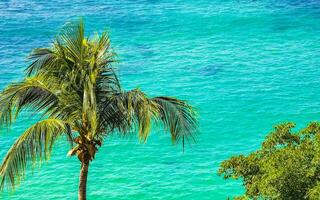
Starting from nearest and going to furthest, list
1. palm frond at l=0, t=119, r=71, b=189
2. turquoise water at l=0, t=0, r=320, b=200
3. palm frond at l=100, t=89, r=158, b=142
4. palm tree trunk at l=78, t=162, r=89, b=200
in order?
palm frond at l=0, t=119, r=71, b=189 → palm frond at l=100, t=89, r=158, b=142 → palm tree trunk at l=78, t=162, r=89, b=200 → turquoise water at l=0, t=0, r=320, b=200

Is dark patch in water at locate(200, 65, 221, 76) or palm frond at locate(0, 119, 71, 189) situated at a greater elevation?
dark patch in water at locate(200, 65, 221, 76)

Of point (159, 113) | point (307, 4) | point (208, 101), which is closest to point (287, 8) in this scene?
point (307, 4)

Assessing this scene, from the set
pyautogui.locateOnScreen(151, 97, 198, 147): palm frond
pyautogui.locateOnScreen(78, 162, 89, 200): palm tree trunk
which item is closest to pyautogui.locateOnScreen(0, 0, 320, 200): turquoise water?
pyautogui.locateOnScreen(78, 162, 89, 200): palm tree trunk

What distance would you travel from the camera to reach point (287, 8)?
32.8 m

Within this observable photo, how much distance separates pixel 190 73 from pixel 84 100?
15.7m

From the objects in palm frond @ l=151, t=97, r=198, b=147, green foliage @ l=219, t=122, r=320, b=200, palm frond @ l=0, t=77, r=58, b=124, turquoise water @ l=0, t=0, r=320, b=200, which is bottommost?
green foliage @ l=219, t=122, r=320, b=200

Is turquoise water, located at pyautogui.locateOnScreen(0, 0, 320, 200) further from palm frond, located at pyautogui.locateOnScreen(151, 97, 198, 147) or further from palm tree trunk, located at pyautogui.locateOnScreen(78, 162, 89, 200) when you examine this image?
palm frond, located at pyautogui.locateOnScreen(151, 97, 198, 147)

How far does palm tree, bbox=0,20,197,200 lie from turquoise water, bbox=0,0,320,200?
7833 millimetres

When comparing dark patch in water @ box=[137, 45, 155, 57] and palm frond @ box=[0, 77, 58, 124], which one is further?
dark patch in water @ box=[137, 45, 155, 57]

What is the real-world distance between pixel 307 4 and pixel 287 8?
3.66 feet

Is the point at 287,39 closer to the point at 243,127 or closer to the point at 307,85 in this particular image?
the point at 307,85

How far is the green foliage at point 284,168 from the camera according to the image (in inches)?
424

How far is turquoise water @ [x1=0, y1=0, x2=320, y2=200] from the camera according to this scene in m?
19.9

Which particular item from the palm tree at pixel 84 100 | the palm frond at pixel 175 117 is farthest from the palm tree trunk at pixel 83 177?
the palm frond at pixel 175 117
